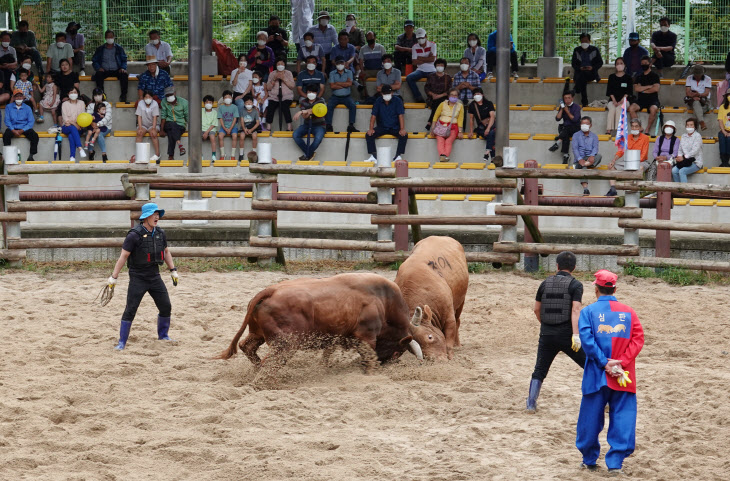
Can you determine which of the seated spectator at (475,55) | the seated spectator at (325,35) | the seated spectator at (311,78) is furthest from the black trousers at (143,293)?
the seated spectator at (325,35)

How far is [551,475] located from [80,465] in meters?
3.18

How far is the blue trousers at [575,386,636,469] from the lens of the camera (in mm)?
6586

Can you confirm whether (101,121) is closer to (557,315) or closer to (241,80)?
(241,80)

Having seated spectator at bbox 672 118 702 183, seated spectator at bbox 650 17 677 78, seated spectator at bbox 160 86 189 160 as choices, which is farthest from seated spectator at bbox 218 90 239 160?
seated spectator at bbox 650 17 677 78

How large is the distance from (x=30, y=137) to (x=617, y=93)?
11.9 m

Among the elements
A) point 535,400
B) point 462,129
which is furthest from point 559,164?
point 535,400

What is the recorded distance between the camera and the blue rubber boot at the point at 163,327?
10398 mm

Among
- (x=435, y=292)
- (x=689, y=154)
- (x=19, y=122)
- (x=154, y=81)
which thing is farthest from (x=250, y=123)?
(x=435, y=292)

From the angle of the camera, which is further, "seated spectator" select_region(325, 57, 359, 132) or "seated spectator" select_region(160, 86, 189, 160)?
"seated spectator" select_region(325, 57, 359, 132)

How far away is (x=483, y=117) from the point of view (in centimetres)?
1986

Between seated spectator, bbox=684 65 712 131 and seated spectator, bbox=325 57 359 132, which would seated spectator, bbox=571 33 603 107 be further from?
seated spectator, bbox=325 57 359 132

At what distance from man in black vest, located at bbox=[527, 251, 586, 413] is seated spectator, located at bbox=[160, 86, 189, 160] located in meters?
13.5

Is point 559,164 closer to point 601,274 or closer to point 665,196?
point 665,196

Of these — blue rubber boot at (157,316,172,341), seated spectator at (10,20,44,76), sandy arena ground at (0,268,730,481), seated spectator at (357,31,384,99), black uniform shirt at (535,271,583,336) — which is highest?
seated spectator at (10,20,44,76)
